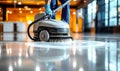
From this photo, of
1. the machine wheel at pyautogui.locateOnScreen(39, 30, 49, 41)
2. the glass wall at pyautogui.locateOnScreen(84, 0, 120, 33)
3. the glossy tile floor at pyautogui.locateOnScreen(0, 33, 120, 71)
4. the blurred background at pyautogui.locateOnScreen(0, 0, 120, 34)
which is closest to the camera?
the glossy tile floor at pyautogui.locateOnScreen(0, 33, 120, 71)

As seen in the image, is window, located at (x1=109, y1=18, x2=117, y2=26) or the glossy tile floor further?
window, located at (x1=109, y1=18, x2=117, y2=26)

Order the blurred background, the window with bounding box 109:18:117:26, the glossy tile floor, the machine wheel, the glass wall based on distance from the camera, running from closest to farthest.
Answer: the glossy tile floor
the machine wheel
the glass wall
the window with bounding box 109:18:117:26
the blurred background

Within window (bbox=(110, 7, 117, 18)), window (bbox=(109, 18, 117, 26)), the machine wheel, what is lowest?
the machine wheel

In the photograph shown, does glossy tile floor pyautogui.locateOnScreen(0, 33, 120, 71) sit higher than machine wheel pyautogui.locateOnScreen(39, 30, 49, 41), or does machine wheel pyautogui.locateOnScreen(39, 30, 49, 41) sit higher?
machine wheel pyautogui.locateOnScreen(39, 30, 49, 41)

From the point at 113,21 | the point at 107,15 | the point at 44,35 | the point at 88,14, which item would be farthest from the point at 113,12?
the point at 44,35

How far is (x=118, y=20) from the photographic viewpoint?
16.1 meters

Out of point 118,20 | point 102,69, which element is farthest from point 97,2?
point 102,69

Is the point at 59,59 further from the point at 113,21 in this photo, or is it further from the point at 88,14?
the point at 88,14

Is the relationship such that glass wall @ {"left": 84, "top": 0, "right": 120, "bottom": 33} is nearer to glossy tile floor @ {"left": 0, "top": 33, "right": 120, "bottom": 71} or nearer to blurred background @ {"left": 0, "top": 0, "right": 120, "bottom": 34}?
blurred background @ {"left": 0, "top": 0, "right": 120, "bottom": 34}

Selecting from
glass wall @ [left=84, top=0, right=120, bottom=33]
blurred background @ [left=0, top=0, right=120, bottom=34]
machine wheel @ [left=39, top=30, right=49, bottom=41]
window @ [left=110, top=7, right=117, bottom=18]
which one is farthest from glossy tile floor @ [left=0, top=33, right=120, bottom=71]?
window @ [left=110, top=7, right=117, bottom=18]

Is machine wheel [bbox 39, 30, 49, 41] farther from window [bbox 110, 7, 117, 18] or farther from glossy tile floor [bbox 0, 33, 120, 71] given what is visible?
window [bbox 110, 7, 117, 18]

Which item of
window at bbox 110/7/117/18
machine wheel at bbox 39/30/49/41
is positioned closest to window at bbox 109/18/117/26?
window at bbox 110/7/117/18

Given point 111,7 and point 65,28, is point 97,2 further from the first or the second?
point 65,28

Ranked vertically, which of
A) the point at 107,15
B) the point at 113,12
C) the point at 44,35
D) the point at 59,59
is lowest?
the point at 59,59
